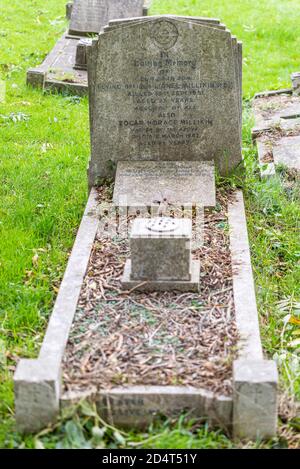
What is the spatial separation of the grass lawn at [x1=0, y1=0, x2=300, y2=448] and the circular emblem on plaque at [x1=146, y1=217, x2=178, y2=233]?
0.90 m

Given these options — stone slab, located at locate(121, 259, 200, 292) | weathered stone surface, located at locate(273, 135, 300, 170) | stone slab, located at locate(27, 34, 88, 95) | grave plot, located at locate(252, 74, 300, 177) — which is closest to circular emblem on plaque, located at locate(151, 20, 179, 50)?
grave plot, located at locate(252, 74, 300, 177)

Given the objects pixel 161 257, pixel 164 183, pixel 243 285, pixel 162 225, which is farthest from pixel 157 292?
pixel 164 183

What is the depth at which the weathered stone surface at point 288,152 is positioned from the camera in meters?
7.64

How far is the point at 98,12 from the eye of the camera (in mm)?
11773

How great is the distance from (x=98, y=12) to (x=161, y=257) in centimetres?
752

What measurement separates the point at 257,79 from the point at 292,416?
7519mm

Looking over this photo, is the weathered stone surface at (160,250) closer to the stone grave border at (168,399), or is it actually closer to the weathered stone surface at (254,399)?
the stone grave border at (168,399)

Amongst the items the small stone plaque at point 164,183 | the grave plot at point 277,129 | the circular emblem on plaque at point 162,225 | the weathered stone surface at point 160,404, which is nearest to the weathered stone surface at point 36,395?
the weathered stone surface at point 160,404

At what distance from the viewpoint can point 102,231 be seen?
609cm

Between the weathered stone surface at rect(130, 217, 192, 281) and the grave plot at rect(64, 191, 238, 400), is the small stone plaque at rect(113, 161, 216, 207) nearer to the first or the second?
the grave plot at rect(64, 191, 238, 400)

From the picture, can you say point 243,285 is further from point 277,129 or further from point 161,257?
point 277,129

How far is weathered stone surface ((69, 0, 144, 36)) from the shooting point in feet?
38.4

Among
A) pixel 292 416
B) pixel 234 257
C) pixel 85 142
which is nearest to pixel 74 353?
pixel 292 416
